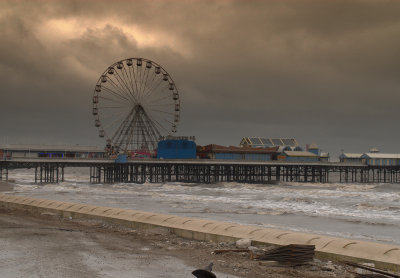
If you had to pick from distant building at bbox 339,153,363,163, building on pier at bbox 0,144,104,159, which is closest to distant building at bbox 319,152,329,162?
distant building at bbox 339,153,363,163

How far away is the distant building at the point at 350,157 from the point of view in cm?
11520

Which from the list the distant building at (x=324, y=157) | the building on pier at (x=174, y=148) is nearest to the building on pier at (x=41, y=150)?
the building on pier at (x=174, y=148)

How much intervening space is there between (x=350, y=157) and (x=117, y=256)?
4237 inches

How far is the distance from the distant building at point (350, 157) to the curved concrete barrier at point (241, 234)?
9638 cm

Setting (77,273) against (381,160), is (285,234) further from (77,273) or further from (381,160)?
(381,160)

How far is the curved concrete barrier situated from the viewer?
1520cm

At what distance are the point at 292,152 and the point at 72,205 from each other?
3246 inches

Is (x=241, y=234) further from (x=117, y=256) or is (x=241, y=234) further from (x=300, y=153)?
(x=300, y=153)

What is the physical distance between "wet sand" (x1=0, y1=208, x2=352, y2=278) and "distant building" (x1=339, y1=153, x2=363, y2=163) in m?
101

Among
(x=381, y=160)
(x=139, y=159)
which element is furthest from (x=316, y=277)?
(x=381, y=160)

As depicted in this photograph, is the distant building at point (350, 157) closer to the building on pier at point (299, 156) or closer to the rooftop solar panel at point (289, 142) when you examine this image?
the building on pier at point (299, 156)

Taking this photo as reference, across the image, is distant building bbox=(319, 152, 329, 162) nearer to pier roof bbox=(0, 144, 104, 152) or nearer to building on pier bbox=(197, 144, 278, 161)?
building on pier bbox=(197, 144, 278, 161)

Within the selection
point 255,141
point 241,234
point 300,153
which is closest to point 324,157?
point 300,153

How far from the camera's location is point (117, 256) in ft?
50.3
